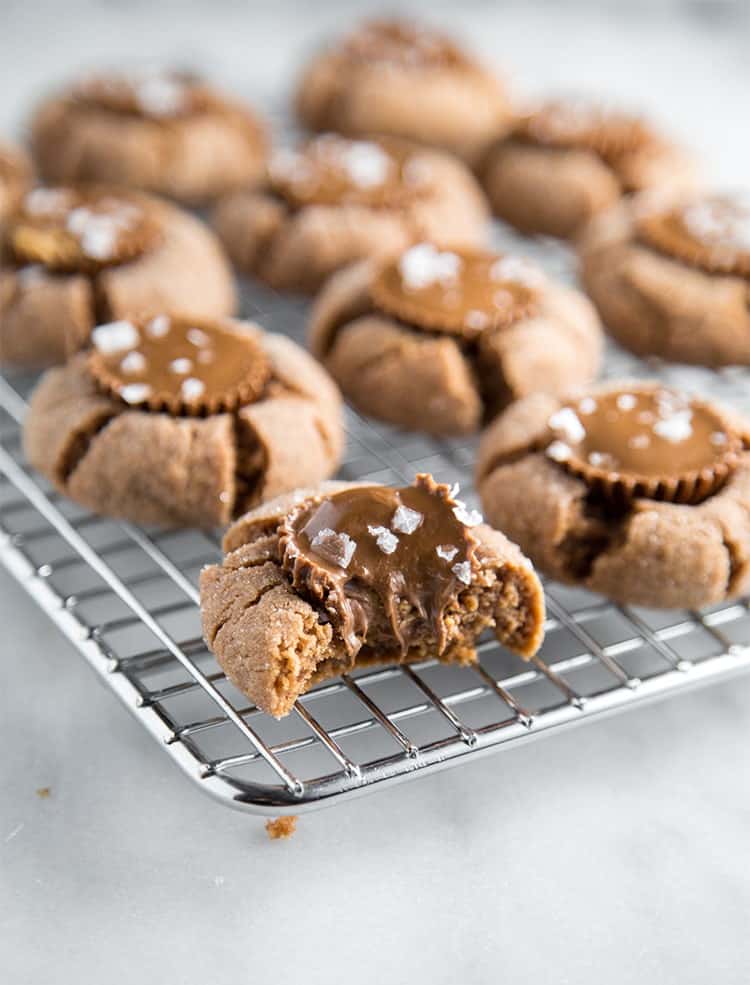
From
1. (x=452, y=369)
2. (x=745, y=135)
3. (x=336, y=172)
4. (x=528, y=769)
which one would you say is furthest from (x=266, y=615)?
(x=745, y=135)

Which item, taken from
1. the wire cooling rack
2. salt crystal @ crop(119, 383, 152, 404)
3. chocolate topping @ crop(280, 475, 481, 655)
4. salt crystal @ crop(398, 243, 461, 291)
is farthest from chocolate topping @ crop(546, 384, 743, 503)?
salt crystal @ crop(119, 383, 152, 404)

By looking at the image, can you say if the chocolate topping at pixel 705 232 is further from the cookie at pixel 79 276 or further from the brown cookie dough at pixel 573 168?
the cookie at pixel 79 276

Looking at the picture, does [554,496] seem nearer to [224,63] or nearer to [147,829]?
[147,829]

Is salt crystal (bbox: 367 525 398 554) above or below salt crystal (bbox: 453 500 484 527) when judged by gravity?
below

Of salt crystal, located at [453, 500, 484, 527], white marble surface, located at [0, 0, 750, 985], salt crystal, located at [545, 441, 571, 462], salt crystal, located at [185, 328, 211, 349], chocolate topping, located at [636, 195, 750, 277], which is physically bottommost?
white marble surface, located at [0, 0, 750, 985]

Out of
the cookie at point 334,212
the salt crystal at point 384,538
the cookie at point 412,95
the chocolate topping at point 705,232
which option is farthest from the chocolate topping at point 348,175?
the salt crystal at point 384,538

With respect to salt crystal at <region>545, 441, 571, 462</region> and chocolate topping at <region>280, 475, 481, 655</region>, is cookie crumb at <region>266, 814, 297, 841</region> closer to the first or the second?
chocolate topping at <region>280, 475, 481, 655</region>
